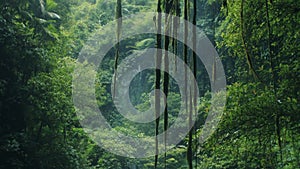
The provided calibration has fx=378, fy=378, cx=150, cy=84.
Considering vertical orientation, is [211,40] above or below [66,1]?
below

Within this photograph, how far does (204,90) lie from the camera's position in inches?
478

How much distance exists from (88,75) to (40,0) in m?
3.58

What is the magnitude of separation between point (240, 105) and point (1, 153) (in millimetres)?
3480

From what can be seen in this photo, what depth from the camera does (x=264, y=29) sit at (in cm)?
353

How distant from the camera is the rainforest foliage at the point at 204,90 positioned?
9.47 feet

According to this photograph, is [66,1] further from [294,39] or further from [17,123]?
[294,39]

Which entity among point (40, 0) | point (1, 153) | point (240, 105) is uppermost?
point (40, 0)

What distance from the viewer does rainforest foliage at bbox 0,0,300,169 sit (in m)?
2.89

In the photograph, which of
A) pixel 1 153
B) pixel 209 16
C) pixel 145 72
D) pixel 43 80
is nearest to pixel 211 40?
pixel 209 16

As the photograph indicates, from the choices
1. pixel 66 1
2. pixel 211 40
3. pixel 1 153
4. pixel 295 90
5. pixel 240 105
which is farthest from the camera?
pixel 211 40

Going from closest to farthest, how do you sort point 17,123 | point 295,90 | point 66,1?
point 295,90
point 17,123
point 66,1

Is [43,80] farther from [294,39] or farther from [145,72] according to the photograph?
[145,72]

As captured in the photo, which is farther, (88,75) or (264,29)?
(88,75)

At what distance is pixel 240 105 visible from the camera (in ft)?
12.3
